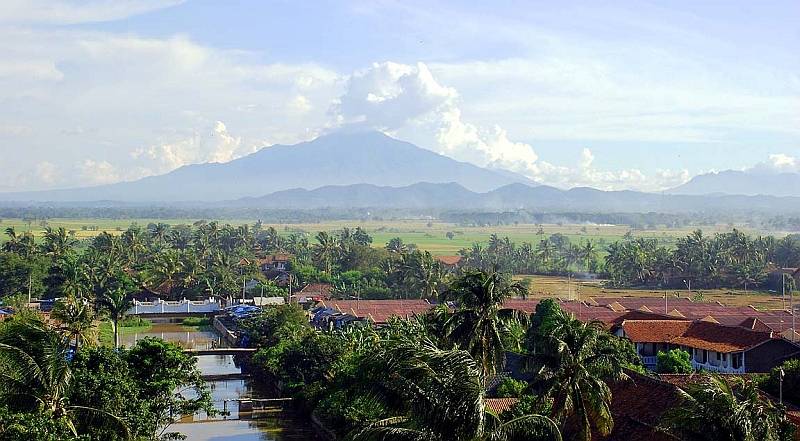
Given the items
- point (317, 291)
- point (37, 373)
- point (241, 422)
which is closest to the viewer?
point (37, 373)

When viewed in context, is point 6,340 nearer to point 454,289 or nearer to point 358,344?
point 454,289

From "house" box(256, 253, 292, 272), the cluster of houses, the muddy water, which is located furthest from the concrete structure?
the muddy water

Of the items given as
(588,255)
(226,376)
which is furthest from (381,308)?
(588,255)

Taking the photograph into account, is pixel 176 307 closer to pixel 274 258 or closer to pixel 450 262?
pixel 274 258

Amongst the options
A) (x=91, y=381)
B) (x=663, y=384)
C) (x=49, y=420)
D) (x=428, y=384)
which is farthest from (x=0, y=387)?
(x=663, y=384)

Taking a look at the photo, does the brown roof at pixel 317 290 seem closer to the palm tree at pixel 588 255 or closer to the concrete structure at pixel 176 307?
the concrete structure at pixel 176 307

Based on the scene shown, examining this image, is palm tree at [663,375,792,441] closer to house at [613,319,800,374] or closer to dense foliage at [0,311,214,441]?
dense foliage at [0,311,214,441]

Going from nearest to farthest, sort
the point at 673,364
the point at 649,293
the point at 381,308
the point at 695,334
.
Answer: the point at 673,364, the point at 695,334, the point at 381,308, the point at 649,293
